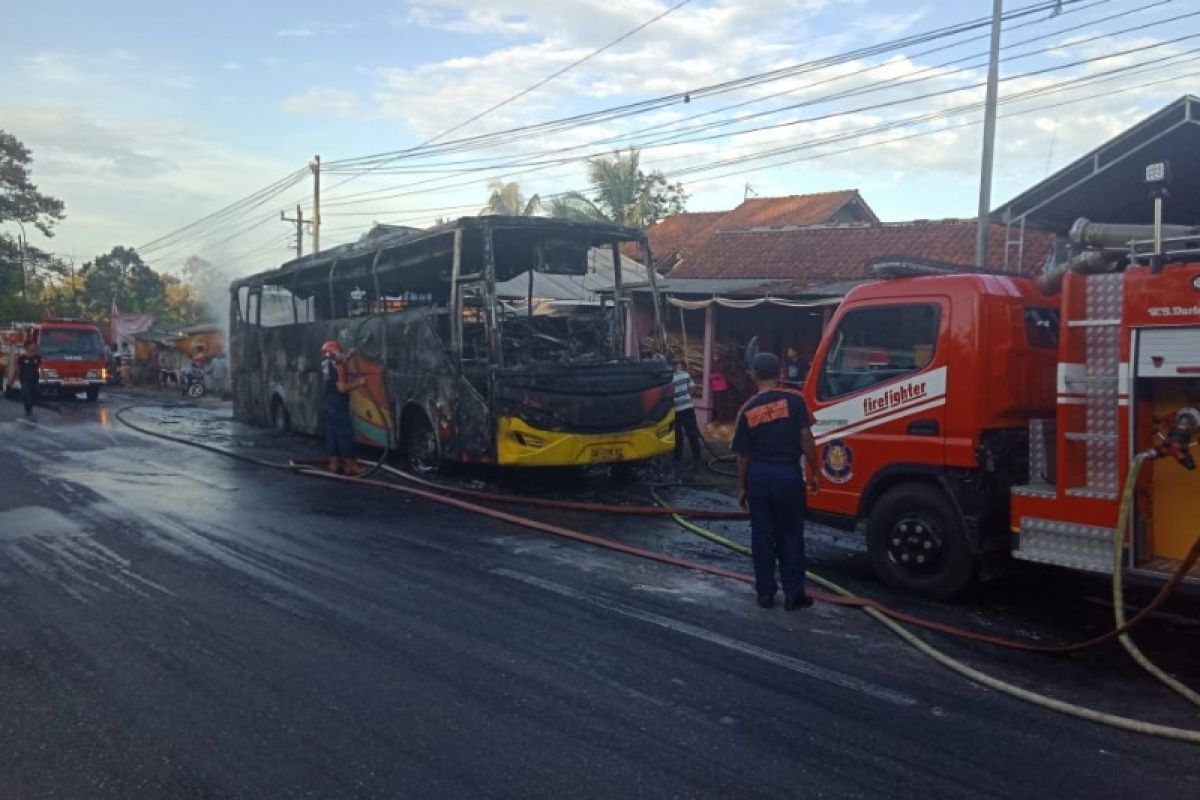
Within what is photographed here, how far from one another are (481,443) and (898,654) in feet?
20.8

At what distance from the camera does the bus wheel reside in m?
12.4

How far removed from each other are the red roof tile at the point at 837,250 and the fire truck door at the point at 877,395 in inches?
427

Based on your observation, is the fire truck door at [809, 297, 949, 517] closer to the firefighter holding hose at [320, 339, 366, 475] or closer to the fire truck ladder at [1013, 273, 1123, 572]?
the fire truck ladder at [1013, 273, 1123, 572]

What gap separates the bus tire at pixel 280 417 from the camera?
17.0m

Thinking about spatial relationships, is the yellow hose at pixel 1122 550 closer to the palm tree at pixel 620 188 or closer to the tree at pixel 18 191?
the palm tree at pixel 620 188

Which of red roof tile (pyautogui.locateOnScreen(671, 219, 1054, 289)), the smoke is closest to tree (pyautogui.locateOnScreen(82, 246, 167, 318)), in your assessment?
the smoke

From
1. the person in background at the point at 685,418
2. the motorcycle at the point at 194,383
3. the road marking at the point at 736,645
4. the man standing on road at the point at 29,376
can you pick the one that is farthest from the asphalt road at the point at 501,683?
the motorcycle at the point at 194,383

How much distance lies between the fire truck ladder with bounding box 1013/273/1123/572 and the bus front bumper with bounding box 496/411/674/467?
5585 mm

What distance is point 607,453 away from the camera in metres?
11.2

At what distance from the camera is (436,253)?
11836 mm

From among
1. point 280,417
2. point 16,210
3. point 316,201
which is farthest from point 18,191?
point 280,417

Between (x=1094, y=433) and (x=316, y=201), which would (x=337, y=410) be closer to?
(x=1094, y=433)

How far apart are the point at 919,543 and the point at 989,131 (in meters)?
10.5

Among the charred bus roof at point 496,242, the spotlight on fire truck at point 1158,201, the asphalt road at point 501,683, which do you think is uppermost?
the charred bus roof at point 496,242
